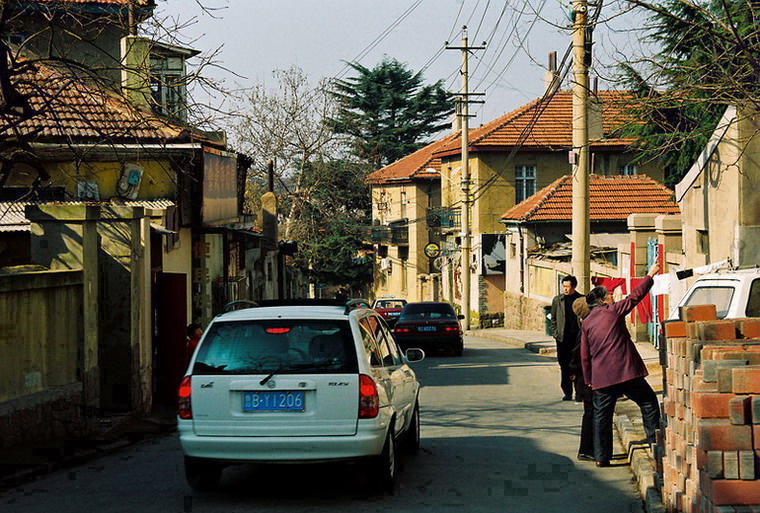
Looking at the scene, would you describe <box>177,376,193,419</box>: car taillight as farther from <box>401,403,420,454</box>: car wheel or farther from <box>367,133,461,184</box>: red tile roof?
<box>367,133,461,184</box>: red tile roof

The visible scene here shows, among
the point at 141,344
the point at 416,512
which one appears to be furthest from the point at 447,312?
the point at 416,512

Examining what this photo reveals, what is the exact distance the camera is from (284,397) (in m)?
8.38

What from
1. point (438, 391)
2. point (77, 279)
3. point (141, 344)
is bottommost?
point (438, 391)

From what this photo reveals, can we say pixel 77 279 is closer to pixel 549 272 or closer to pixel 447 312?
pixel 447 312

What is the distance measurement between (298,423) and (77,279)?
17.6 feet

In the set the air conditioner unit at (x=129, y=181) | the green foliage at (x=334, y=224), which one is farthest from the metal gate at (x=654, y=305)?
the green foliage at (x=334, y=224)

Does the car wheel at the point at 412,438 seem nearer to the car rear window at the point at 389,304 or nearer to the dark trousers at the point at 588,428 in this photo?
the dark trousers at the point at 588,428

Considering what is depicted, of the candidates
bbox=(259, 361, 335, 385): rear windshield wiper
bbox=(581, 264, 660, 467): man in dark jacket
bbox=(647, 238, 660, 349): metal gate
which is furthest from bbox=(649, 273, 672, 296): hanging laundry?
bbox=(259, 361, 335, 385): rear windshield wiper

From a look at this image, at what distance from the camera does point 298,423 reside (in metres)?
8.32

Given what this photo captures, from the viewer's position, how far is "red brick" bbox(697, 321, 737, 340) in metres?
7.03

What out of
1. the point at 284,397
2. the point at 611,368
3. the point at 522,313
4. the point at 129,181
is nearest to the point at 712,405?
the point at 284,397

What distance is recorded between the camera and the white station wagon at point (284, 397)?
8312mm

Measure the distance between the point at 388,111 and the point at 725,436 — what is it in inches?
2596

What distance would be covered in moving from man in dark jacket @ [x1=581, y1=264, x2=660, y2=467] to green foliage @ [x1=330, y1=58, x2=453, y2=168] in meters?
58.4
